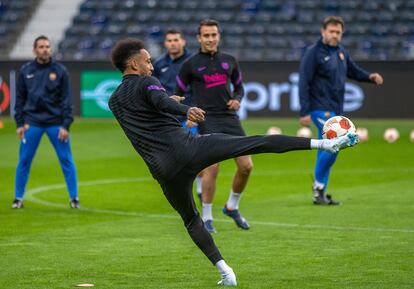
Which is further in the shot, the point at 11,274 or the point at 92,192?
the point at 92,192

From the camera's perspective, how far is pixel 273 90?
1099 inches

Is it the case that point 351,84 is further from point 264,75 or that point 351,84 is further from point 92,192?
point 92,192

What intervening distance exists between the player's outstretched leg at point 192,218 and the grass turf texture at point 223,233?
183 mm

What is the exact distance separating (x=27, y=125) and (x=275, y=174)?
5379mm

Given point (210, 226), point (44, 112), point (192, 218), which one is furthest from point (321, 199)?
point (192, 218)

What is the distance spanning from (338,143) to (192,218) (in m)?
1.33

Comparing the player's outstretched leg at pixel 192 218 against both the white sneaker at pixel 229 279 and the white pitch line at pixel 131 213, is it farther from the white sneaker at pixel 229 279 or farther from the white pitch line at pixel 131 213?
the white pitch line at pixel 131 213

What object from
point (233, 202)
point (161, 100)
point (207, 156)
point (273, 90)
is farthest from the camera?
point (273, 90)

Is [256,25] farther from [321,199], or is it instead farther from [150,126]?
[150,126]

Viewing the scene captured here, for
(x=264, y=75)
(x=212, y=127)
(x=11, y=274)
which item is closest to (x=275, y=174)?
(x=212, y=127)

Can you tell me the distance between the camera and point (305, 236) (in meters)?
10.4

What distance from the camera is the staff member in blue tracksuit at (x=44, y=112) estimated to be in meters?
13.0

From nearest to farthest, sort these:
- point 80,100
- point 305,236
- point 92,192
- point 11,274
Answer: point 11,274
point 305,236
point 92,192
point 80,100

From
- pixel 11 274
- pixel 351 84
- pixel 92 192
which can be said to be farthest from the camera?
pixel 351 84
